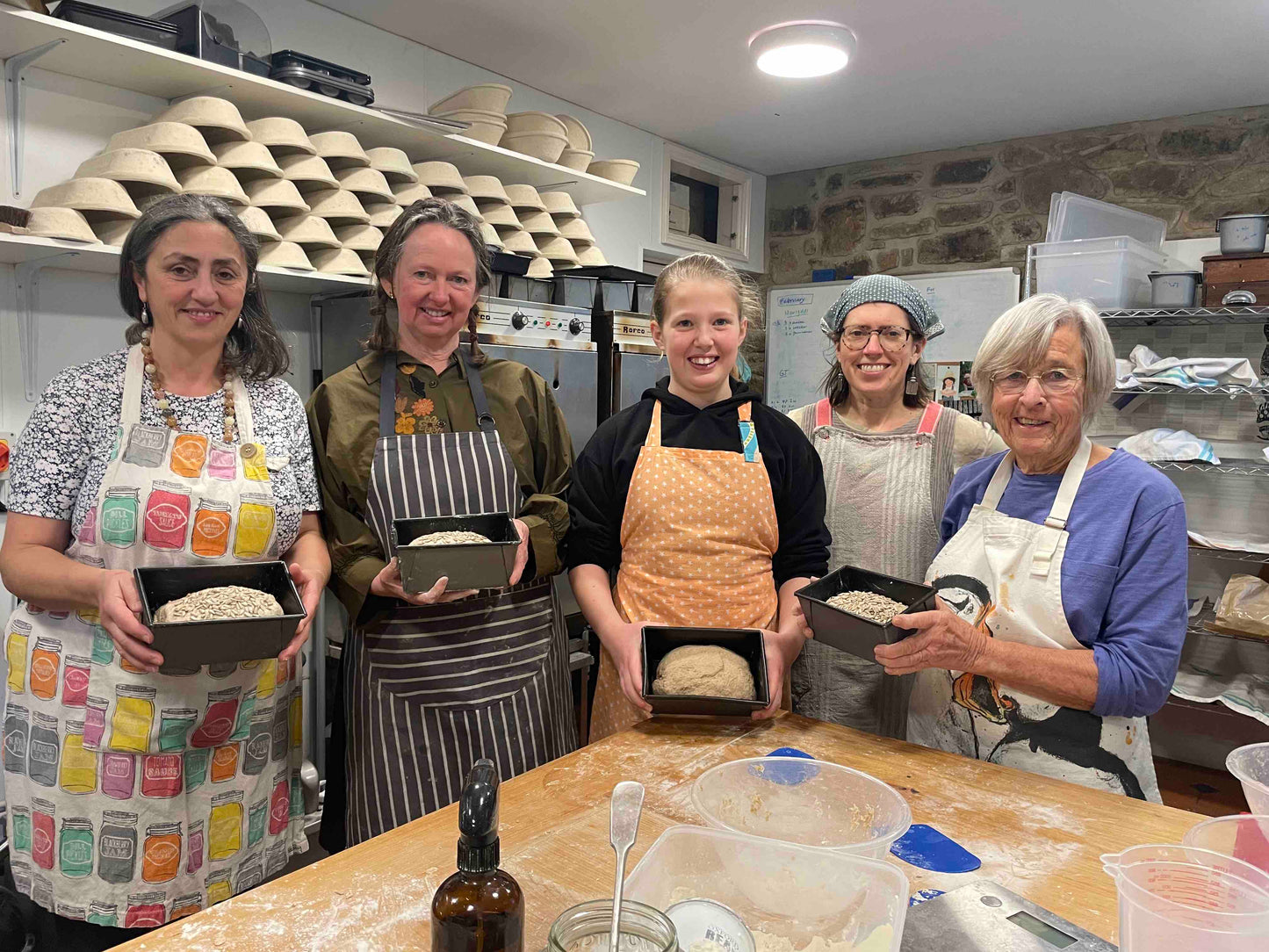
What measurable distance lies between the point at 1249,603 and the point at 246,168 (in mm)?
3693

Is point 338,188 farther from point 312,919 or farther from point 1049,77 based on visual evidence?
point 1049,77

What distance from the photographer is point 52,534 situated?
1.43 meters

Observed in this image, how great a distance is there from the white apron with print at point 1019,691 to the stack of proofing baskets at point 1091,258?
2.37 m

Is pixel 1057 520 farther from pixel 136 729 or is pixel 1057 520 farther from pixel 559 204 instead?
pixel 559 204

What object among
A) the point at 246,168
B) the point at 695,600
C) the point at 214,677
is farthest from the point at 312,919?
the point at 246,168

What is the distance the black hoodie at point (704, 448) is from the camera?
1697mm

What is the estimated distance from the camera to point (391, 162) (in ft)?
9.29

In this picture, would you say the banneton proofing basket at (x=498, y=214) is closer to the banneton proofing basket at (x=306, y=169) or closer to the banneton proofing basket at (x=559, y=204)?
the banneton proofing basket at (x=559, y=204)

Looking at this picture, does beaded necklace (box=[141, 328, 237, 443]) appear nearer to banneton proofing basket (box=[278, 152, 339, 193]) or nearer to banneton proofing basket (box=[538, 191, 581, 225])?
banneton proofing basket (box=[278, 152, 339, 193])

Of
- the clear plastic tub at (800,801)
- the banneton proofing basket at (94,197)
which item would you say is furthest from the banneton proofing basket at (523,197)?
the clear plastic tub at (800,801)

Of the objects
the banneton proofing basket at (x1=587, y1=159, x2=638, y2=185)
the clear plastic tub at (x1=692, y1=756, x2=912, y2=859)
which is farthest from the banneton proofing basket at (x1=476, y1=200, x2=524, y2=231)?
the clear plastic tub at (x1=692, y1=756, x2=912, y2=859)

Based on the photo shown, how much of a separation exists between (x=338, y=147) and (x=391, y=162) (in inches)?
Result: 7.6

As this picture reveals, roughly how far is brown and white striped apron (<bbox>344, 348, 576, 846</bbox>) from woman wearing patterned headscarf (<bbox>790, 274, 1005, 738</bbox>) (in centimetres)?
63

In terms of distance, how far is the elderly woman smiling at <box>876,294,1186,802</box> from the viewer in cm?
129
